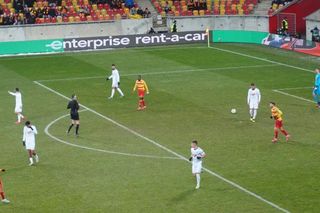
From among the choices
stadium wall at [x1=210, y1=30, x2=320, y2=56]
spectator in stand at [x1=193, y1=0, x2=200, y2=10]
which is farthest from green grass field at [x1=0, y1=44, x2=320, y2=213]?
spectator in stand at [x1=193, y1=0, x2=200, y2=10]

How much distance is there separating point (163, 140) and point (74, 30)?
3620cm

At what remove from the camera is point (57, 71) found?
188 ft

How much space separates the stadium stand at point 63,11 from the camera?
7006cm

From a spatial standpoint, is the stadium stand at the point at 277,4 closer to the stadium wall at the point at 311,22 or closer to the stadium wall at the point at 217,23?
the stadium wall at the point at 217,23

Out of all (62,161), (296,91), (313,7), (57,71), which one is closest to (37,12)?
(57,71)

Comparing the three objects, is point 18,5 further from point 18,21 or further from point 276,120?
point 276,120

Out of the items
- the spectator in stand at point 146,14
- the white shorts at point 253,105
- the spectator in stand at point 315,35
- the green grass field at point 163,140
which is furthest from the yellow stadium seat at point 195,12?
the white shorts at point 253,105

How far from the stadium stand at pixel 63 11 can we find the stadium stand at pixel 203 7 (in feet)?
8.81

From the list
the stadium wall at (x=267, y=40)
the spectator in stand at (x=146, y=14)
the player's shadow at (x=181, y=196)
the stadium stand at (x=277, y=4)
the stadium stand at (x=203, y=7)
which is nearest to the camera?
the player's shadow at (x=181, y=196)

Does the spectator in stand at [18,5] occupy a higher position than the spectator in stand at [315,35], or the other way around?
the spectator in stand at [18,5]

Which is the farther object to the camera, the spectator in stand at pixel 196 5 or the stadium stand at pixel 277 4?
the spectator in stand at pixel 196 5

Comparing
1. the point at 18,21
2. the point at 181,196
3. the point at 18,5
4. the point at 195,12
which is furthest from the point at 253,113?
the point at 18,5

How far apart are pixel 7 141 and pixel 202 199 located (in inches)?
502

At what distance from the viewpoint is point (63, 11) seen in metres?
72.4
